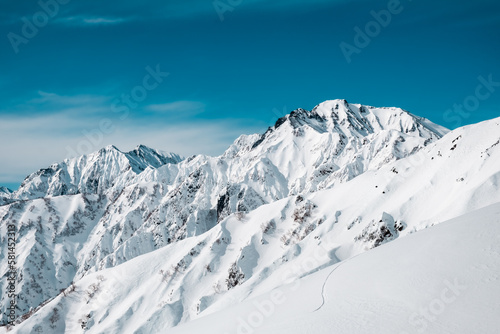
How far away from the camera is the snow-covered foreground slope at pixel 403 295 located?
10566 mm

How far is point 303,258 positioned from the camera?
59375mm

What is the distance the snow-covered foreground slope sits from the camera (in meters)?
10.6

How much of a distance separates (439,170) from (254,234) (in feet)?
114

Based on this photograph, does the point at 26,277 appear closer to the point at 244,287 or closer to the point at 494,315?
the point at 244,287

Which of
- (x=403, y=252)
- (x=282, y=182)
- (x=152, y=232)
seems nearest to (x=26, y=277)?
(x=152, y=232)
